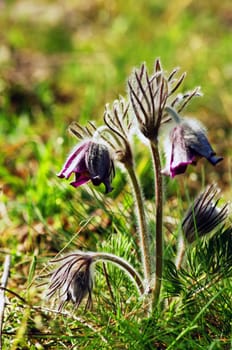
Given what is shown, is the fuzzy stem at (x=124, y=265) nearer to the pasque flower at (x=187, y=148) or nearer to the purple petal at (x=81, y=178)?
the purple petal at (x=81, y=178)

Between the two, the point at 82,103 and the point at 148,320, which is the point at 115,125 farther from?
the point at 82,103

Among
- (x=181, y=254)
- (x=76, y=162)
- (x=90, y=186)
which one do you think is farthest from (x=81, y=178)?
(x=90, y=186)

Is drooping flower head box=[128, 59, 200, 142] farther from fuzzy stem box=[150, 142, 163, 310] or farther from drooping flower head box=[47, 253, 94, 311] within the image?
drooping flower head box=[47, 253, 94, 311]

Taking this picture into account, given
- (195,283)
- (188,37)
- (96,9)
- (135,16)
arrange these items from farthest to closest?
1. (96,9)
2. (135,16)
3. (188,37)
4. (195,283)

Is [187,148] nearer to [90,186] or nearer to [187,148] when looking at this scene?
[187,148]

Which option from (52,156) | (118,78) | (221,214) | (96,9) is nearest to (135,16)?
(96,9)

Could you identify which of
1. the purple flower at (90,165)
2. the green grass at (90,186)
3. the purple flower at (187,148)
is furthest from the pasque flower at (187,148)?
the green grass at (90,186)

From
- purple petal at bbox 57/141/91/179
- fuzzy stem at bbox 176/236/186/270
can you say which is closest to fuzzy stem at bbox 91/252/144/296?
fuzzy stem at bbox 176/236/186/270
